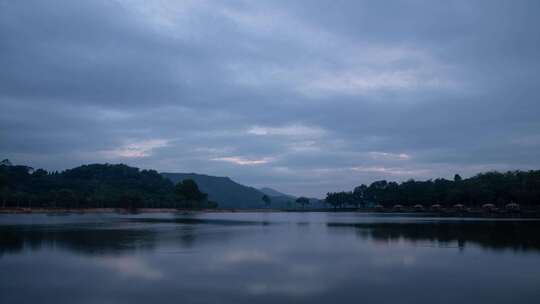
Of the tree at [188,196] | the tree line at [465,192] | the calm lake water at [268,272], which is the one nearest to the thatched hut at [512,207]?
the tree line at [465,192]

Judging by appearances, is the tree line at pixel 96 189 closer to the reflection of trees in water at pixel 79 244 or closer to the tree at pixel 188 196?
the tree at pixel 188 196

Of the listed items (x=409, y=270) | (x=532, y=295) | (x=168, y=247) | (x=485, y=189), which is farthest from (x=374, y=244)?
(x=485, y=189)

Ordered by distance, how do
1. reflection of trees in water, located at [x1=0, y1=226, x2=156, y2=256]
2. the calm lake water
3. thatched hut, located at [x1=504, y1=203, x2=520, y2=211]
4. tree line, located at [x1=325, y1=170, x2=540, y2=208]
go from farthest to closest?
tree line, located at [x1=325, y1=170, x2=540, y2=208] < thatched hut, located at [x1=504, y1=203, x2=520, y2=211] < reflection of trees in water, located at [x1=0, y1=226, x2=156, y2=256] < the calm lake water

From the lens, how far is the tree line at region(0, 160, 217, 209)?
318 feet

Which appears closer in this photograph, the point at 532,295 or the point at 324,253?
the point at 532,295

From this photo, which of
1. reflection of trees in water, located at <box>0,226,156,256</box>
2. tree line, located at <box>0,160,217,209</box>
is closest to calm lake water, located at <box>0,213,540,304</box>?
reflection of trees in water, located at <box>0,226,156,256</box>

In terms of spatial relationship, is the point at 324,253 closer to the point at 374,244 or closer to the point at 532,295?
the point at 374,244

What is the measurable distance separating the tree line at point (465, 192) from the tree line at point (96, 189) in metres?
49.8

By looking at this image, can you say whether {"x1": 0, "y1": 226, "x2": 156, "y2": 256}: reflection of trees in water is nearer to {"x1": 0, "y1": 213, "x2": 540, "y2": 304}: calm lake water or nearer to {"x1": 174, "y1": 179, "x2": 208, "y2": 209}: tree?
{"x1": 0, "y1": 213, "x2": 540, "y2": 304}: calm lake water

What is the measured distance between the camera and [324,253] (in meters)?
19.6

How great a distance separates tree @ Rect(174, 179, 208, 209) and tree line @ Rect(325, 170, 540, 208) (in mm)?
44417

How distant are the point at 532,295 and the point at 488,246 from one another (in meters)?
11.1

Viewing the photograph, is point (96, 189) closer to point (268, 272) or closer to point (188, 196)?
point (188, 196)

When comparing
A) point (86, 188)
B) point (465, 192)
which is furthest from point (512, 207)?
point (86, 188)
